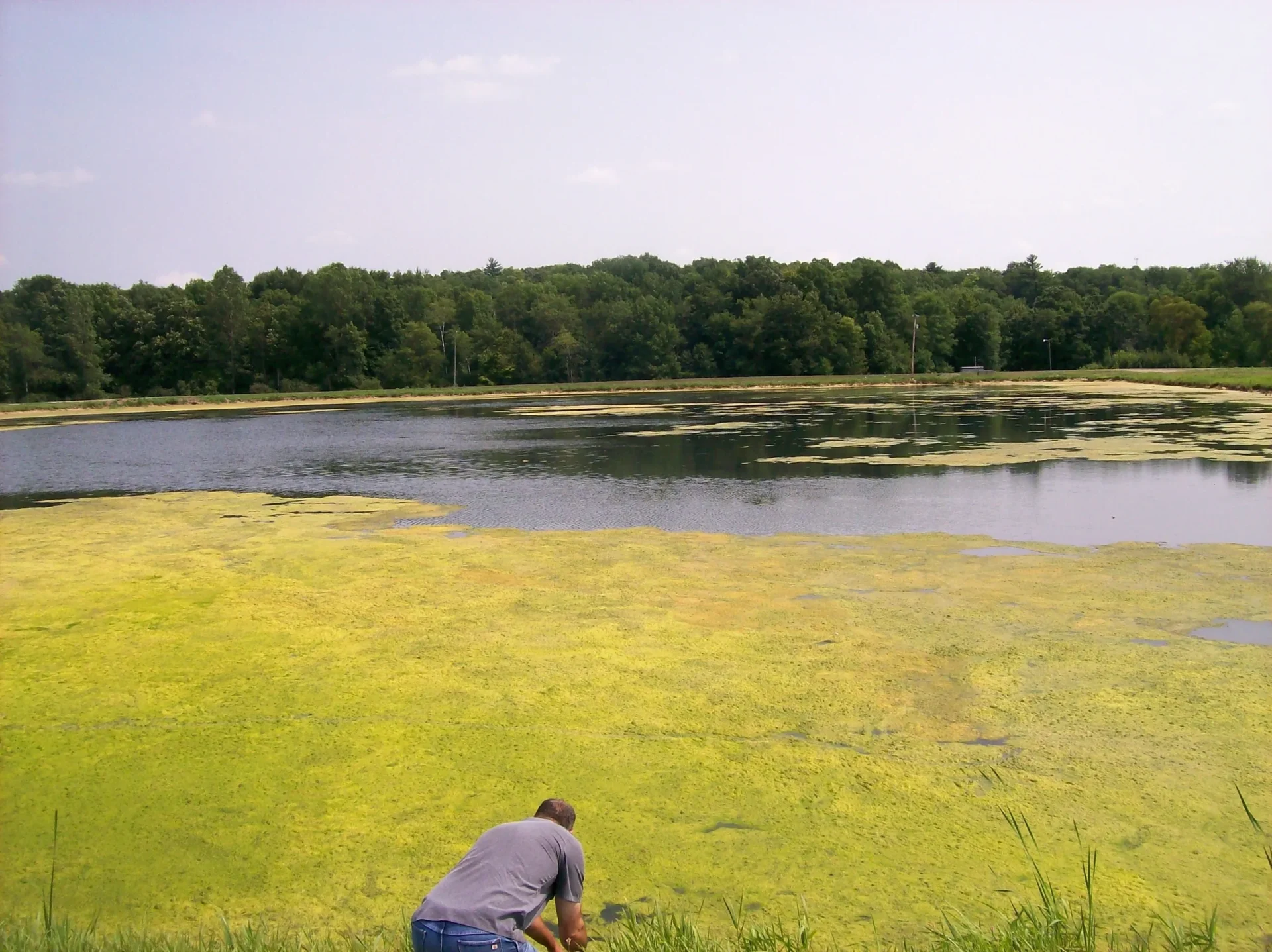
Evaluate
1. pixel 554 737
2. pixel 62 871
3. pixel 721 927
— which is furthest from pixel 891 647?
pixel 62 871

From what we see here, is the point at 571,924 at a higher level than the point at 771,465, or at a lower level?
lower

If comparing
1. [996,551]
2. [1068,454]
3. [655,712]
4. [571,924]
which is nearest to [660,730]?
[655,712]

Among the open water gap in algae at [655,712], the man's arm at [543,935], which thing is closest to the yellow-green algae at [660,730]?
the open water gap in algae at [655,712]

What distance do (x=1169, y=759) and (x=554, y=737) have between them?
4.06m

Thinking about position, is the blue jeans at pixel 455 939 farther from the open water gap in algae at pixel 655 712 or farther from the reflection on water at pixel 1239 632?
the reflection on water at pixel 1239 632

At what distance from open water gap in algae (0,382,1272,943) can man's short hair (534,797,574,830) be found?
0.83 meters

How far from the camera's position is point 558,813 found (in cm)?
454

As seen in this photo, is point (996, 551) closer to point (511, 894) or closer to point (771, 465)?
point (511, 894)

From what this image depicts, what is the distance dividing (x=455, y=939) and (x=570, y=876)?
61 cm

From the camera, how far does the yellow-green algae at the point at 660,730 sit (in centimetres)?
538

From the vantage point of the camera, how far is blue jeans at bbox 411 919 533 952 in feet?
12.5

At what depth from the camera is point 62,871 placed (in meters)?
5.64

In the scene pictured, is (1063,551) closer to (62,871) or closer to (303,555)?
(303,555)

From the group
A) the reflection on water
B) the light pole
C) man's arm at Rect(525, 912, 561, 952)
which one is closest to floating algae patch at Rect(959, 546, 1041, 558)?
the reflection on water
